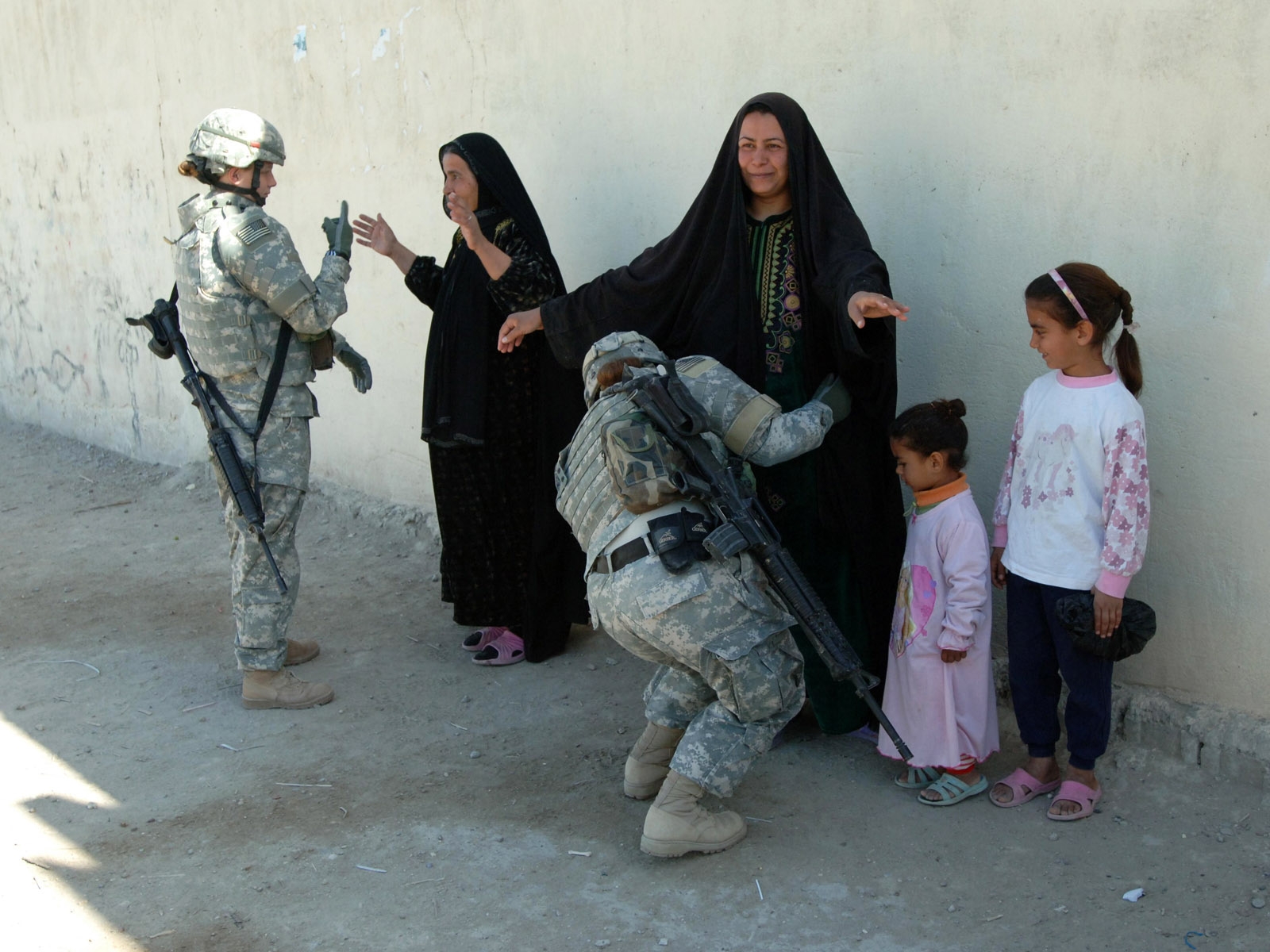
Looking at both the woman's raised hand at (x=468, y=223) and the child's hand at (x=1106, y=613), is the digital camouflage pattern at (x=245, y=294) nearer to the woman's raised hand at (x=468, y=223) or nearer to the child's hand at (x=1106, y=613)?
the woman's raised hand at (x=468, y=223)

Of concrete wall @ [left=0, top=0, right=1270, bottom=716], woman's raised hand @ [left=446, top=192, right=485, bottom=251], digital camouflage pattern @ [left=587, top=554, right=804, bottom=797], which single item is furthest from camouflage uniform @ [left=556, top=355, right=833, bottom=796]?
woman's raised hand @ [left=446, top=192, right=485, bottom=251]

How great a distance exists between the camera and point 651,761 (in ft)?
10.5

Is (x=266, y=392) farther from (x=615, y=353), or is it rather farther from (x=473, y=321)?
(x=615, y=353)

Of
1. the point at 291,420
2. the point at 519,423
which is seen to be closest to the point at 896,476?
the point at 519,423

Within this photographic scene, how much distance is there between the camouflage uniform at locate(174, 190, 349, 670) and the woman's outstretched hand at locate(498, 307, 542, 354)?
1.96 feet

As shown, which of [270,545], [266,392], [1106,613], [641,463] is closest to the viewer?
[641,463]

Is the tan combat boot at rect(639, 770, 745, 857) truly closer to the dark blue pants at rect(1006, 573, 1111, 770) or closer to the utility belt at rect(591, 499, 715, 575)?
the utility belt at rect(591, 499, 715, 575)

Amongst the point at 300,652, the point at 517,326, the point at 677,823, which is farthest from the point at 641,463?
the point at 300,652

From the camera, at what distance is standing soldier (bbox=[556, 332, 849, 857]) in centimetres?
271

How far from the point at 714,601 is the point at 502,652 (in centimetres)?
174

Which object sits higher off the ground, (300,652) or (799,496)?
(799,496)

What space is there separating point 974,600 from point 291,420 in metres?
2.25

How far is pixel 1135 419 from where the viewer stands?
2758 millimetres

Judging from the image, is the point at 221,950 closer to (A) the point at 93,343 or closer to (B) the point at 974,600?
(B) the point at 974,600
